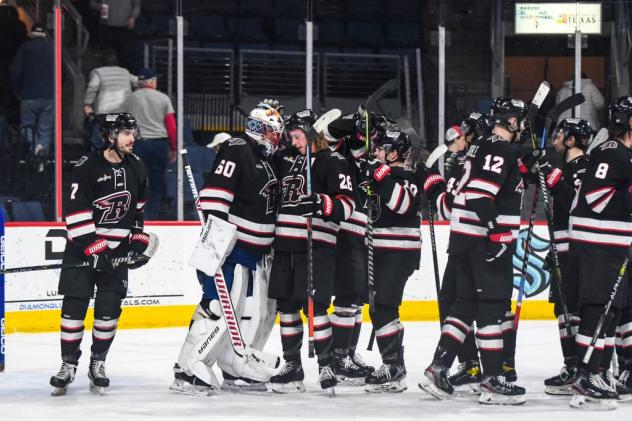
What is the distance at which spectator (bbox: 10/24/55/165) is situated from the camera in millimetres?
9141

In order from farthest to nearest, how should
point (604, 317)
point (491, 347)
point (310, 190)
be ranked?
point (310, 190)
point (491, 347)
point (604, 317)

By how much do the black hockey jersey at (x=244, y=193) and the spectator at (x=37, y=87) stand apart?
346 centimetres

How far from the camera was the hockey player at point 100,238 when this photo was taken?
19.9 feet

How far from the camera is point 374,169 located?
6207 millimetres

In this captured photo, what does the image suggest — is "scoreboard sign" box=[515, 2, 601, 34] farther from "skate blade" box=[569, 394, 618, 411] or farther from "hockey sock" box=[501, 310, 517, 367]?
"skate blade" box=[569, 394, 618, 411]

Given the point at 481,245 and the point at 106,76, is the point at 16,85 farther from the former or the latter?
the point at 481,245

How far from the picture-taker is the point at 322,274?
616 centimetres

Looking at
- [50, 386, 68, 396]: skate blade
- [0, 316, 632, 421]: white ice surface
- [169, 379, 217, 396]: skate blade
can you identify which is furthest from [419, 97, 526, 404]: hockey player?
[50, 386, 68, 396]: skate blade

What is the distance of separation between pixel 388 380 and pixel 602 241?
4.23 feet

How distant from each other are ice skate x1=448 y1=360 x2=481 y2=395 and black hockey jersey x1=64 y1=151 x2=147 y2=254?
1.81 meters

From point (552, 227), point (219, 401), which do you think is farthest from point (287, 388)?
point (552, 227)

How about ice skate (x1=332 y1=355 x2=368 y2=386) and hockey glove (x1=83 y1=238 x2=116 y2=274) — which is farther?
ice skate (x1=332 y1=355 x2=368 y2=386)

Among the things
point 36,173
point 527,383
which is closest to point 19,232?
point 36,173

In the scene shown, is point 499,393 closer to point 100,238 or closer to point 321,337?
point 321,337
